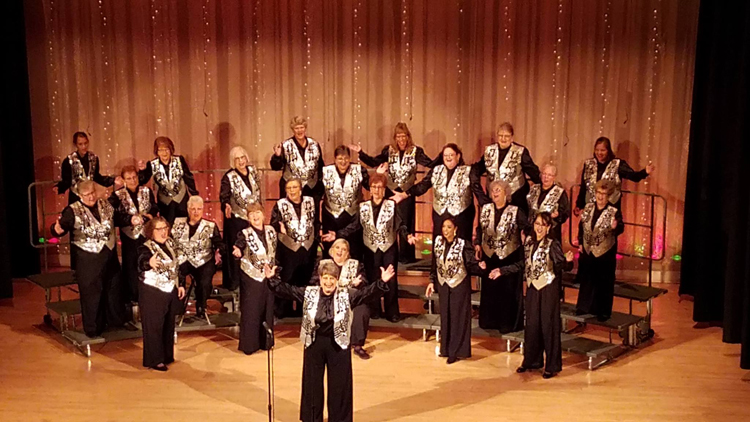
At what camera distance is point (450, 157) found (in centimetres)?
822

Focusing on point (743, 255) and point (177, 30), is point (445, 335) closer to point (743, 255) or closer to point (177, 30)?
point (743, 255)

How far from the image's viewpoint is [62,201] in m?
10.9

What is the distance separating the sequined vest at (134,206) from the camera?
8289 mm

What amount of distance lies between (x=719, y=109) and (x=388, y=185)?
3.08 metres

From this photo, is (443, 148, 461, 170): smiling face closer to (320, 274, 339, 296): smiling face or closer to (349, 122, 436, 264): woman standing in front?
(349, 122, 436, 264): woman standing in front

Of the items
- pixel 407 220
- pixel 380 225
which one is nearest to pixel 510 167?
pixel 407 220

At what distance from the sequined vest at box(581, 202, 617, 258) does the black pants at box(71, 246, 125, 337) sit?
13.1 feet

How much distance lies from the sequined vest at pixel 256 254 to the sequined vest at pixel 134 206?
4.00ft

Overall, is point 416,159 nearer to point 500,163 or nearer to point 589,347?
point 500,163

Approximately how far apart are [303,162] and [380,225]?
3.81ft

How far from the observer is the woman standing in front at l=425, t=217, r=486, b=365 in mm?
7492

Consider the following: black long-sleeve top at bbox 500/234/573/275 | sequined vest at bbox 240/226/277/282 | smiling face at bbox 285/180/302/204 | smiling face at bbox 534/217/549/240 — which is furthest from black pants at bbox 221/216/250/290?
smiling face at bbox 534/217/549/240

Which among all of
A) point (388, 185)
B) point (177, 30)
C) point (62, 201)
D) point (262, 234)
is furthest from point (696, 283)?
point (62, 201)

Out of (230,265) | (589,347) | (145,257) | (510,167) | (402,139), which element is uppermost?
(402,139)
